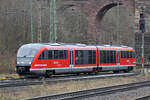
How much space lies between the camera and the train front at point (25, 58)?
19641mm

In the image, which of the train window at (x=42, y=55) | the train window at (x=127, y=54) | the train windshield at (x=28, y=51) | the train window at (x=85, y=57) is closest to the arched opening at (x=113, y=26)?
the train window at (x=127, y=54)

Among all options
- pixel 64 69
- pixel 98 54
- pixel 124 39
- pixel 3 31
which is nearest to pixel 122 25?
pixel 124 39

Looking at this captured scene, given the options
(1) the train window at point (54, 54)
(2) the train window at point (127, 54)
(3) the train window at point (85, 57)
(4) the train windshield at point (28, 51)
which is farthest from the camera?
(2) the train window at point (127, 54)

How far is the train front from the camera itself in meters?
19.6

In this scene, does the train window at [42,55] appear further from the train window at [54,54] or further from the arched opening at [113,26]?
the arched opening at [113,26]

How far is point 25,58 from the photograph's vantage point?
20078mm

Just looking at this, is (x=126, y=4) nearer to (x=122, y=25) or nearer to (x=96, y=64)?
(x=122, y=25)

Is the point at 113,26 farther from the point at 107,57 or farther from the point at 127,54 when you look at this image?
the point at 107,57

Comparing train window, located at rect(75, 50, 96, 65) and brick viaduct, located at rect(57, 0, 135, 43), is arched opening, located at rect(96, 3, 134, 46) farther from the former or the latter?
train window, located at rect(75, 50, 96, 65)

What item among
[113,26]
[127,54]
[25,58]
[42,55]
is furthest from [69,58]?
[113,26]

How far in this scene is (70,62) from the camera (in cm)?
2239

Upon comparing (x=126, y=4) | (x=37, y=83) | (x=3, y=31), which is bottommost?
(x=37, y=83)

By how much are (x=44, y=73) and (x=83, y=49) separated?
4.35 metres

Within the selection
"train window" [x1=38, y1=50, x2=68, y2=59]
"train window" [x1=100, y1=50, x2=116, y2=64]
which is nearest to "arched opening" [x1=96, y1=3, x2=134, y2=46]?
"train window" [x1=100, y1=50, x2=116, y2=64]
